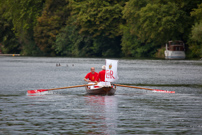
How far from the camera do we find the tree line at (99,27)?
94.6m

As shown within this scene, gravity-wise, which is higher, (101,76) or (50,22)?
(50,22)

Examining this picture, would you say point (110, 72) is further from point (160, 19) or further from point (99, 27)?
point (99, 27)

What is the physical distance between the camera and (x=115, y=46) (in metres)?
120

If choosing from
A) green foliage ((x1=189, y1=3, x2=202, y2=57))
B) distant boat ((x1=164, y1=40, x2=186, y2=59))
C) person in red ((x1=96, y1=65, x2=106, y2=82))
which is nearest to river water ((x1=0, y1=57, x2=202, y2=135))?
person in red ((x1=96, y1=65, x2=106, y2=82))

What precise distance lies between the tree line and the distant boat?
1.17 metres

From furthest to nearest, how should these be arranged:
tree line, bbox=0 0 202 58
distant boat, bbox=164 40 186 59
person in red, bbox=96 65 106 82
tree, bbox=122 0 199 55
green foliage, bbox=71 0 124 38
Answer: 1. green foliage, bbox=71 0 124 38
2. distant boat, bbox=164 40 186 59
3. tree line, bbox=0 0 202 58
4. tree, bbox=122 0 199 55
5. person in red, bbox=96 65 106 82

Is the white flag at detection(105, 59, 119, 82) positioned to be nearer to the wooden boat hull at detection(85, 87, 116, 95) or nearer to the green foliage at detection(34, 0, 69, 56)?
the wooden boat hull at detection(85, 87, 116, 95)

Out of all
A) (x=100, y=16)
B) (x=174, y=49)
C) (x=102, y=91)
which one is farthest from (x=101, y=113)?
(x=100, y=16)

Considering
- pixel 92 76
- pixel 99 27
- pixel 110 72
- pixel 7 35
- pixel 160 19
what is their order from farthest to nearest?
1. pixel 7 35
2. pixel 99 27
3. pixel 160 19
4. pixel 92 76
5. pixel 110 72

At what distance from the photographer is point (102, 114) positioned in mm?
21391

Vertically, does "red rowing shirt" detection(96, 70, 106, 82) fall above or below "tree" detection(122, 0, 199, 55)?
below

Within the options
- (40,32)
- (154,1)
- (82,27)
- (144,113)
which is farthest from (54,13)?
(144,113)

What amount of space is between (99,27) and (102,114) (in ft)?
309

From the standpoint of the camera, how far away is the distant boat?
99094mm
